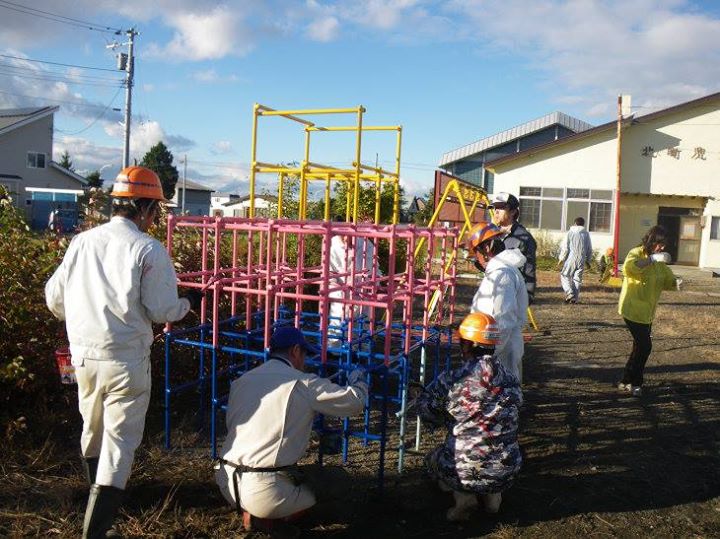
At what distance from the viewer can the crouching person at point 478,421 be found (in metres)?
3.58

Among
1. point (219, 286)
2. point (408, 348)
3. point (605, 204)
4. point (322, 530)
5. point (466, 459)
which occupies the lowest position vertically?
point (322, 530)

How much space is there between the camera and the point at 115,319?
309cm

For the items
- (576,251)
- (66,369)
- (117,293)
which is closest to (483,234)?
(117,293)

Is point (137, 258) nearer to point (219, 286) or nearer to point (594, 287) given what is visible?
point (219, 286)

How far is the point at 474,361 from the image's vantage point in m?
3.66

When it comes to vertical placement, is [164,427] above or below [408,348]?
below

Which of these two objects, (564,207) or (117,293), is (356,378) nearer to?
(117,293)

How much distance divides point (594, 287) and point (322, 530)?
555 inches

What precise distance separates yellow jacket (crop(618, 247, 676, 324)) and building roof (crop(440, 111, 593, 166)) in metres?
28.6

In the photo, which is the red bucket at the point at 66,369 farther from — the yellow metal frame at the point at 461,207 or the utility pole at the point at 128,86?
the utility pole at the point at 128,86

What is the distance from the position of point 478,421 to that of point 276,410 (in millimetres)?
1157

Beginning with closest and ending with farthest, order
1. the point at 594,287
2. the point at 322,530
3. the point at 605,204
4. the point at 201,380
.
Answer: the point at 322,530
the point at 201,380
the point at 594,287
the point at 605,204

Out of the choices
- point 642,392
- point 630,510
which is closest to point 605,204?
point 642,392

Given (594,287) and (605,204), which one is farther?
(605,204)
